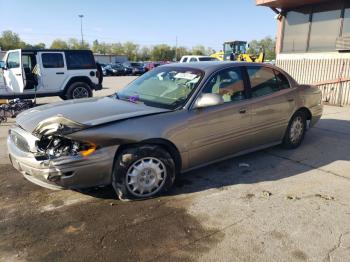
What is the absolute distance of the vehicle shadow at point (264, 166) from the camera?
13.6 feet

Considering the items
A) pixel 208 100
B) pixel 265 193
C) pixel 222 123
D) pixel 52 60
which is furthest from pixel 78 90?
pixel 265 193

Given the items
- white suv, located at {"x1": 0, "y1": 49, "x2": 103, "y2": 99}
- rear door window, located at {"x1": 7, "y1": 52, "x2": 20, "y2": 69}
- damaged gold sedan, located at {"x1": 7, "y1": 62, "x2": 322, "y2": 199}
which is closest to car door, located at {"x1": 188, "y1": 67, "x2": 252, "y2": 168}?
damaged gold sedan, located at {"x1": 7, "y1": 62, "x2": 322, "y2": 199}

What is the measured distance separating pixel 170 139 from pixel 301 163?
8.02 ft

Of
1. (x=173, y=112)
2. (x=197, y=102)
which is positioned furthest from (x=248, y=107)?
(x=173, y=112)

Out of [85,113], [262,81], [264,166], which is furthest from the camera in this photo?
[262,81]

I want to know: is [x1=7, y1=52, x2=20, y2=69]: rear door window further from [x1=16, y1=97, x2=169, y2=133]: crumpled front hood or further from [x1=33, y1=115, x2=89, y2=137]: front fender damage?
[x1=33, y1=115, x2=89, y2=137]: front fender damage

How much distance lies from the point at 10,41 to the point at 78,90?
7895 centimetres

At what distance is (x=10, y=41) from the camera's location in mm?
78125

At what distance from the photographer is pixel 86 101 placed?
4.52m

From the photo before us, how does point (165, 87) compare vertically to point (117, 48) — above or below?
below

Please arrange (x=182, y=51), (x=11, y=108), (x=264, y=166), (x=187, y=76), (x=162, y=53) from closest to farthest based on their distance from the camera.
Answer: (x=187, y=76)
(x=264, y=166)
(x=11, y=108)
(x=162, y=53)
(x=182, y=51)

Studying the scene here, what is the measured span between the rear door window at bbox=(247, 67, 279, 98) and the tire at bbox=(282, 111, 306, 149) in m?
0.74

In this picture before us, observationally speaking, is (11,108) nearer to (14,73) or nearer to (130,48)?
(14,73)

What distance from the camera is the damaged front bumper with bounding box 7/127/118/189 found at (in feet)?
10.5
